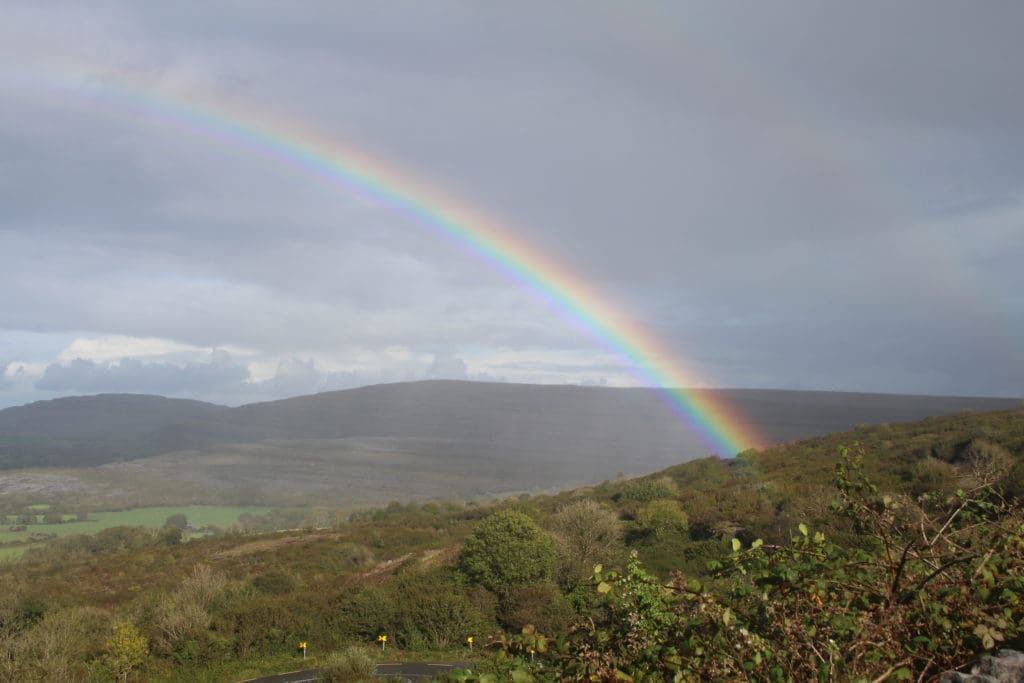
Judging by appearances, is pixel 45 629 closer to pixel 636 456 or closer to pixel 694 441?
pixel 636 456

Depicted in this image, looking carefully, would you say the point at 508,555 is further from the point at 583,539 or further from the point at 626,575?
the point at 626,575

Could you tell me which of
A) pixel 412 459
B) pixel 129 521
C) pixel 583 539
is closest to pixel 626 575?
pixel 583 539

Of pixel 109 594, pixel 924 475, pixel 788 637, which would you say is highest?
pixel 788 637

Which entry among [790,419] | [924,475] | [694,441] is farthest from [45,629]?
[694,441]

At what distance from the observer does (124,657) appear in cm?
2772

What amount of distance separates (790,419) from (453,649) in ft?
371

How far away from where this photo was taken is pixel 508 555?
3634cm

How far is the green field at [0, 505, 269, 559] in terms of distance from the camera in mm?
95938

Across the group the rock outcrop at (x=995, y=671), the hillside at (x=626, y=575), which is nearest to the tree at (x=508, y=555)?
the hillside at (x=626, y=575)

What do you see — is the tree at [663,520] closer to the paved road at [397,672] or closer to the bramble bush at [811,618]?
the paved road at [397,672]

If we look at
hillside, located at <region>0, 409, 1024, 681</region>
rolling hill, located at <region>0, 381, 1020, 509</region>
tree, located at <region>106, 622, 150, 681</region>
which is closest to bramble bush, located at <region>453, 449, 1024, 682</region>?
hillside, located at <region>0, 409, 1024, 681</region>

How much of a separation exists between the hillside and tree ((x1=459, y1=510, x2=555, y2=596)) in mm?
290

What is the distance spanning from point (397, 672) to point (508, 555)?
10084 millimetres

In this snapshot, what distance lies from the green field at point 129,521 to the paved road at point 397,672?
76.4m
